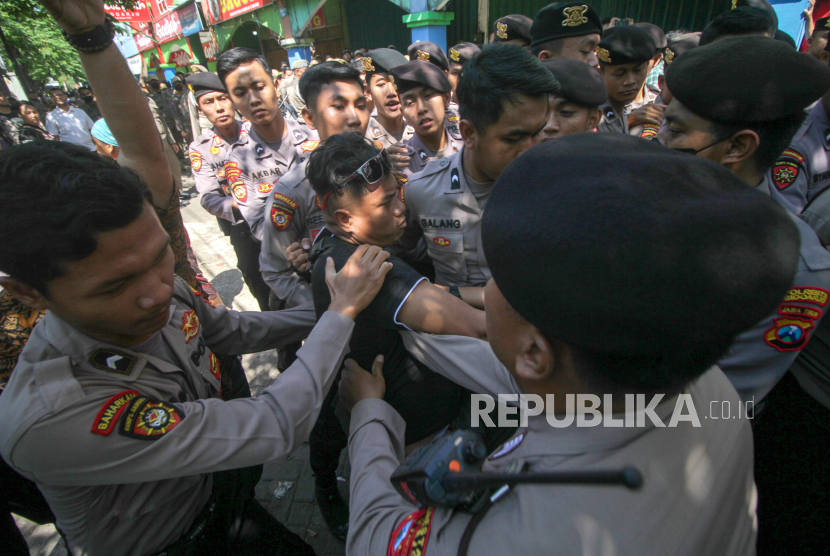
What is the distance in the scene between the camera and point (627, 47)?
3.46 meters

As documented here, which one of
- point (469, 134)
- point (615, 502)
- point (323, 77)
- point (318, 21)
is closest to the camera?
point (615, 502)

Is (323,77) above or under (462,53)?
above

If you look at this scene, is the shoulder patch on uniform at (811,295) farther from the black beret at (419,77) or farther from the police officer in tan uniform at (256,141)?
the police officer in tan uniform at (256,141)

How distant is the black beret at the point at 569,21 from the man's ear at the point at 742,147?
271 cm

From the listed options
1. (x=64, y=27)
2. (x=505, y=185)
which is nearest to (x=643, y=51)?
(x=505, y=185)

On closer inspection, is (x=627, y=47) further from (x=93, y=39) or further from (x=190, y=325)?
(x=190, y=325)

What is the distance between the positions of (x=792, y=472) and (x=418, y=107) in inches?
129

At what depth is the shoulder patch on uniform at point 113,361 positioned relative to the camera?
1148mm

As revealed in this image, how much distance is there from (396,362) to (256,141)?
116 inches

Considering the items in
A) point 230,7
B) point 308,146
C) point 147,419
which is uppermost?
point 230,7

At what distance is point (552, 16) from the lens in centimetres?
386

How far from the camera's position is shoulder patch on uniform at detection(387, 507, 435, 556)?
83 centimetres

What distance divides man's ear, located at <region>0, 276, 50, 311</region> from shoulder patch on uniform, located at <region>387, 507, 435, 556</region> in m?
1.12

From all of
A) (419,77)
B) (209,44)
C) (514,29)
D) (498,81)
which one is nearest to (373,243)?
(498,81)
